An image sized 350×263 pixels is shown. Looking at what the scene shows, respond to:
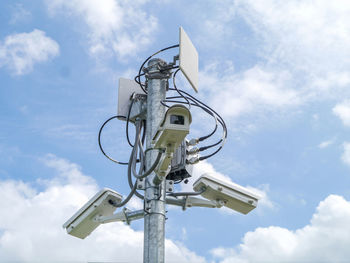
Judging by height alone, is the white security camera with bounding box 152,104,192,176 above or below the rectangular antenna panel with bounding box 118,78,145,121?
below

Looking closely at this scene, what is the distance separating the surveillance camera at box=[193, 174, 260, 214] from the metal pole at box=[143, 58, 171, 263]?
1.57ft

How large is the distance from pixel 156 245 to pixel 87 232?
4.69ft

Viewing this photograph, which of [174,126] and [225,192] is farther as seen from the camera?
[225,192]

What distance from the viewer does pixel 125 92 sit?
629 centimetres

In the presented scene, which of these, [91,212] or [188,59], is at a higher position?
[188,59]

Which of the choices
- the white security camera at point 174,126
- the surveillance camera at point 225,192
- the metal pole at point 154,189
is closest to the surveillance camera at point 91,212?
the metal pole at point 154,189

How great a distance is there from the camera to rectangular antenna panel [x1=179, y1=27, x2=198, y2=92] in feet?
18.4

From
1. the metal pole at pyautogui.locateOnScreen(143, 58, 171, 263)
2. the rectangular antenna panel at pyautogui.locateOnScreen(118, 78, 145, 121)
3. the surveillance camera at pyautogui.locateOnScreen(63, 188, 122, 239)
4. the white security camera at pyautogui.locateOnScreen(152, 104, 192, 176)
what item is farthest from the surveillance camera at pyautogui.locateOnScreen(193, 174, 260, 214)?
the rectangular antenna panel at pyautogui.locateOnScreen(118, 78, 145, 121)

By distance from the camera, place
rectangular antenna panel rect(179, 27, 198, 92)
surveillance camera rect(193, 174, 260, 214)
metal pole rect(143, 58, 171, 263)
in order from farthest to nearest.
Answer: rectangular antenna panel rect(179, 27, 198, 92), surveillance camera rect(193, 174, 260, 214), metal pole rect(143, 58, 171, 263)

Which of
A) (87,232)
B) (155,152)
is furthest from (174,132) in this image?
(87,232)

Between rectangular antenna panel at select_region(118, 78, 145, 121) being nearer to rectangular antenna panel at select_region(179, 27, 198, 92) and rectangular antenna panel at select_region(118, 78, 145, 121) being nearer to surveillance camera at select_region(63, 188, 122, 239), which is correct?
rectangular antenna panel at select_region(179, 27, 198, 92)

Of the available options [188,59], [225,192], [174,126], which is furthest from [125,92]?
[174,126]

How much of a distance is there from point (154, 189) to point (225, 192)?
825 millimetres

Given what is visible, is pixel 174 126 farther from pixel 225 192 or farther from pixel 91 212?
pixel 91 212
